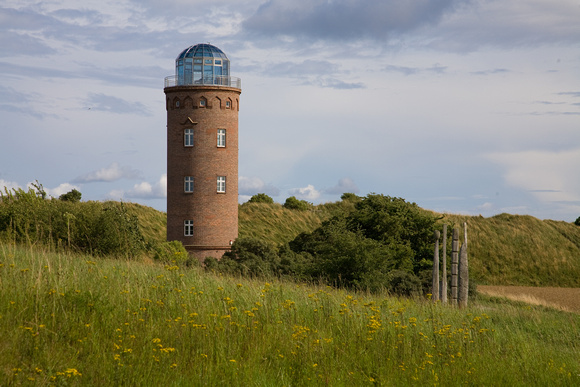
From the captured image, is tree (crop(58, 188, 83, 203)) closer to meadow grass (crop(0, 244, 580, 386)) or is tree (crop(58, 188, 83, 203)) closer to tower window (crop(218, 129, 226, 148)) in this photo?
tower window (crop(218, 129, 226, 148))

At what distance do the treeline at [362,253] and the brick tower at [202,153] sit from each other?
4.16m

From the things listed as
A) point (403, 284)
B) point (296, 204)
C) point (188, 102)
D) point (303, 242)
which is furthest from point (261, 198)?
point (403, 284)

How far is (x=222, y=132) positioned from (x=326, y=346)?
30.6m

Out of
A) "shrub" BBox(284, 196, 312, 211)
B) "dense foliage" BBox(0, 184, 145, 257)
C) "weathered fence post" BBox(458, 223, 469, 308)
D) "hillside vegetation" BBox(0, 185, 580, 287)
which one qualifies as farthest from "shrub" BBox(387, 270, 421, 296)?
"shrub" BBox(284, 196, 312, 211)

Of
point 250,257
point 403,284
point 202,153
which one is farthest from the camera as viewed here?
point 202,153

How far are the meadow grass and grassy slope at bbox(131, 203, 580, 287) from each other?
108 feet

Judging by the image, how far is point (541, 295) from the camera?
35094mm

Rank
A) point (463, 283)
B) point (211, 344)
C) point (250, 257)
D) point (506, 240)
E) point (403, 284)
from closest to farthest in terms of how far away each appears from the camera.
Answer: point (211, 344) < point (463, 283) < point (403, 284) < point (250, 257) < point (506, 240)

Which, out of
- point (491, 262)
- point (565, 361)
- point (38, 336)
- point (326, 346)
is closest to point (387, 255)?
point (565, 361)

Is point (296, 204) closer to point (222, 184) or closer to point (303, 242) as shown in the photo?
point (222, 184)

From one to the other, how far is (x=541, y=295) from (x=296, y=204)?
91.4 ft

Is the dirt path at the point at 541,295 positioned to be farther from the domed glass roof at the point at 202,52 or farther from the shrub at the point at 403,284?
the domed glass roof at the point at 202,52

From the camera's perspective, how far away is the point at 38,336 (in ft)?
24.2

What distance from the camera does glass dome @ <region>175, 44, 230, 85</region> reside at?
1517 inches
